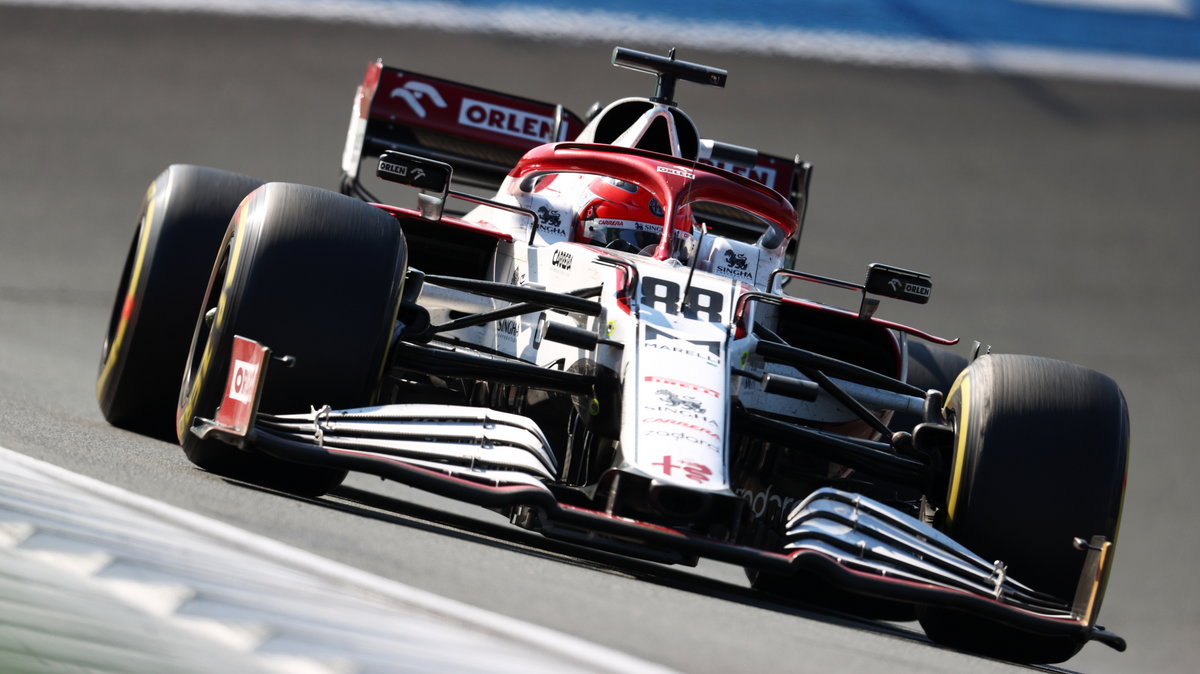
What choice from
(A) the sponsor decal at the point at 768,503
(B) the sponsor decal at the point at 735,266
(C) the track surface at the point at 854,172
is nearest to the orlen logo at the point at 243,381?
(A) the sponsor decal at the point at 768,503

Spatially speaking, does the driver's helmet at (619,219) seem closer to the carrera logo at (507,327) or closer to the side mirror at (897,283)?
the carrera logo at (507,327)

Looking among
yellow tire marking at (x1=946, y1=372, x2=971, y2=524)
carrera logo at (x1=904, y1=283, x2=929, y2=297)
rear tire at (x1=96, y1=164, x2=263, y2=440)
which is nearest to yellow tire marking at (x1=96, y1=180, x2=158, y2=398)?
rear tire at (x1=96, y1=164, x2=263, y2=440)

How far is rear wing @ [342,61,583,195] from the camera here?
969 centimetres

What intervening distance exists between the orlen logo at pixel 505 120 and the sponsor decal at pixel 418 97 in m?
0.16

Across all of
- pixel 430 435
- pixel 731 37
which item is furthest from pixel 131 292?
pixel 731 37

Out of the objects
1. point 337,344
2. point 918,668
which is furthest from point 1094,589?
point 337,344

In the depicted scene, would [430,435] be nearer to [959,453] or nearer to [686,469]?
[686,469]

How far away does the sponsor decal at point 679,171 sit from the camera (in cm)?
672

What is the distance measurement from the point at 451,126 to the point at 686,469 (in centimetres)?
541

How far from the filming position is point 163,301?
20.9ft

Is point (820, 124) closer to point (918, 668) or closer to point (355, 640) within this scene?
point (918, 668)

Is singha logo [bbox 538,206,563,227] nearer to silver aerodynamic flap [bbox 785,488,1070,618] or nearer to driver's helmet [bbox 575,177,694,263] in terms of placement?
driver's helmet [bbox 575,177,694,263]

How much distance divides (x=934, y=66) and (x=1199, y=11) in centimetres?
385

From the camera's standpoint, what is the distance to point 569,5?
65.0 feet
